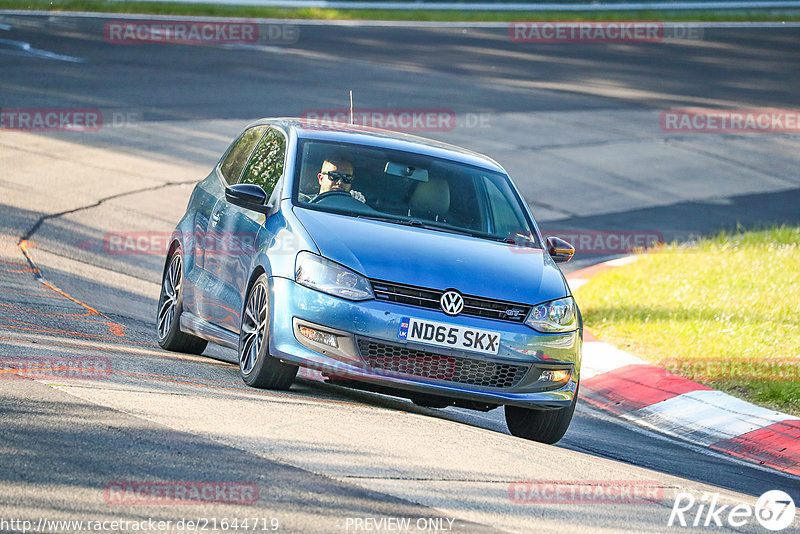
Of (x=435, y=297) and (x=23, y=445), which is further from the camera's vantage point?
(x=435, y=297)

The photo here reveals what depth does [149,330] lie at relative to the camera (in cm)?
1023

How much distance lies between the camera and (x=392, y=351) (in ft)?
23.3

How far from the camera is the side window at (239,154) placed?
9.15 m

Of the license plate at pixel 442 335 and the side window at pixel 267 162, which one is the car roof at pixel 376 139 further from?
the license plate at pixel 442 335

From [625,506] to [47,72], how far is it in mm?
19116

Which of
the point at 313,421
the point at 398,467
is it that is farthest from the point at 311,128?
the point at 398,467

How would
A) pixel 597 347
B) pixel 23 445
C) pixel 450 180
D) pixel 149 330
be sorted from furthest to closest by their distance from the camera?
pixel 597 347
pixel 149 330
pixel 450 180
pixel 23 445

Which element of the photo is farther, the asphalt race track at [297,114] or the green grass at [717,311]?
the green grass at [717,311]

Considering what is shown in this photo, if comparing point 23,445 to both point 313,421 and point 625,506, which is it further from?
point 625,506
